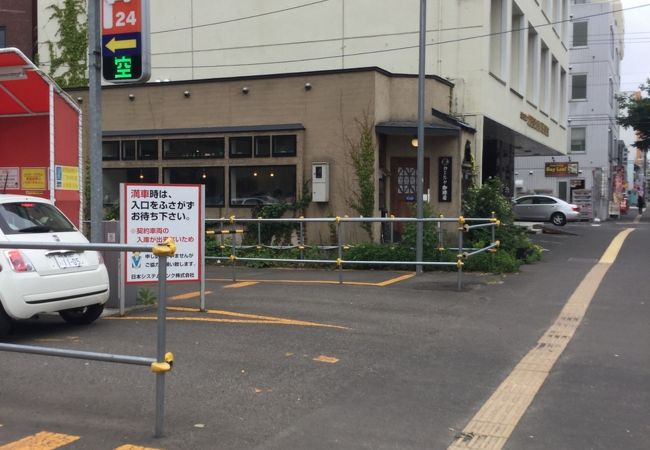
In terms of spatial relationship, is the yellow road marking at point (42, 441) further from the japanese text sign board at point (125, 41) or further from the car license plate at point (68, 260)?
the japanese text sign board at point (125, 41)

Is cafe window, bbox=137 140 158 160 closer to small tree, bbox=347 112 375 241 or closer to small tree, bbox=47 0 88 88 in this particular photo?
small tree, bbox=347 112 375 241

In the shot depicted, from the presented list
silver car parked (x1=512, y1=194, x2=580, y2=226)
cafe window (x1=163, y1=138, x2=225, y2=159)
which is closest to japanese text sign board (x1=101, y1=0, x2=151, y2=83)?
cafe window (x1=163, y1=138, x2=225, y2=159)

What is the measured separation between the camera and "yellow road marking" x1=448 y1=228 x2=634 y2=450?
14.8 feet

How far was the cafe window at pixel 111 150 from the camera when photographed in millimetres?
18984

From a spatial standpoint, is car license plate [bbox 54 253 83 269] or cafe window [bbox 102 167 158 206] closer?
car license plate [bbox 54 253 83 269]

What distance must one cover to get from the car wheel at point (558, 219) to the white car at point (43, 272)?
93.1ft

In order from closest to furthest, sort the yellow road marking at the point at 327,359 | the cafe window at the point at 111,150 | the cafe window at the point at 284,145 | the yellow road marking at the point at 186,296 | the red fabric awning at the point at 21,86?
the yellow road marking at the point at 327,359
the red fabric awning at the point at 21,86
the yellow road marking at the point at 186,296
the cafe window at the point at 284,145
the cafe window at the point at 111,150

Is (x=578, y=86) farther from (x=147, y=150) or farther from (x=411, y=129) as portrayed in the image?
(x=147, y=150)

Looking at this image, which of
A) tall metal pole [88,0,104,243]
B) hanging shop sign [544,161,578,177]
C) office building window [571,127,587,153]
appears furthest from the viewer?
office building window [571,127,587,153]

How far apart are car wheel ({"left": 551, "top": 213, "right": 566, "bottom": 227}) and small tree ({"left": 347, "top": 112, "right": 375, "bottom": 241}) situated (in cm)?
1931

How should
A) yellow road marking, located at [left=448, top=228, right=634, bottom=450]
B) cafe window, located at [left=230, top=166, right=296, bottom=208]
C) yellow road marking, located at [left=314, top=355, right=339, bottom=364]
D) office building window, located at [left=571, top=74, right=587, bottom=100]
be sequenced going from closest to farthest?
yellow road marking, located at [left=448, top=228, right=634, bottom=450]
yellow road marking, located at [left=314, top=355, right=339, bottom=364]
cafe window, located at [left=230, top=166, right=296, bottom=208]
office building window, located at [left=571, top=74, right=587, bottom=100]

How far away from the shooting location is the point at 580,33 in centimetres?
5169

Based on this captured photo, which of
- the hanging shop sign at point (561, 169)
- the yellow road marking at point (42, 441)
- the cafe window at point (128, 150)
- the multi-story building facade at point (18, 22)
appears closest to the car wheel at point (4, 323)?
the yellow road marking at point (42, 441)

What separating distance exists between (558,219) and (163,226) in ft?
90.7
